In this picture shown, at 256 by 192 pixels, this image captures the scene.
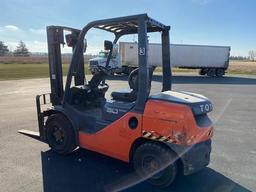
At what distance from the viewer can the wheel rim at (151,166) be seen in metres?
4.37

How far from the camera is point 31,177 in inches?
181

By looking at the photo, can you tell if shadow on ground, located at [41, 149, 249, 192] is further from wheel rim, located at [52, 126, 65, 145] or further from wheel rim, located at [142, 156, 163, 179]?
wheel rim, located at [52, 126, 65, 145]

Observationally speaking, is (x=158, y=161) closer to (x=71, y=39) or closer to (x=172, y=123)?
(x=172, y=123)

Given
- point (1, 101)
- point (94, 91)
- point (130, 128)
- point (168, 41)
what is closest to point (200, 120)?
point (130, 128)

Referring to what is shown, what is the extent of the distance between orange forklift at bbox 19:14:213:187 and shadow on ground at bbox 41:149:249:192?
245mm

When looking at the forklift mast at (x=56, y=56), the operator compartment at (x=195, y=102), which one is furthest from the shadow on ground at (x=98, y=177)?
the forklift mast at (x=56, y=56)

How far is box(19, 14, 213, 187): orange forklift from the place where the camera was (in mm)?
4137

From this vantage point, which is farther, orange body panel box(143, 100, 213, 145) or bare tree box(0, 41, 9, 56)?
bare tree box(0, 41, 9, 56)

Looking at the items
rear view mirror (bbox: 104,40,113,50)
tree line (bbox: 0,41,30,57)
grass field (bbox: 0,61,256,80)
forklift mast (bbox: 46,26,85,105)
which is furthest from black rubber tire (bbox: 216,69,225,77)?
tree line (bbox: 0,41,30,57)

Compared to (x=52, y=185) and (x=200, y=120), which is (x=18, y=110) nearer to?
(x=52, y=185)

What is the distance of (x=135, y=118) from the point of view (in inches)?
174

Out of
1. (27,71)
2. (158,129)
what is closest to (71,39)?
(158,129)

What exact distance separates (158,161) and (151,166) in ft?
0.66

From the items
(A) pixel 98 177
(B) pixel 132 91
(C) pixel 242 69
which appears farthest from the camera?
(C) pixel 242 69
